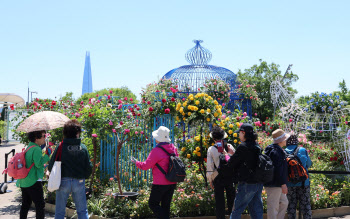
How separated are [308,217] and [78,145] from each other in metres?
3.86

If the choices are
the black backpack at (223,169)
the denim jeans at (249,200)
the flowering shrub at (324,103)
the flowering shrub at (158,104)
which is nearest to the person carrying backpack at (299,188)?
the denim jeans at (249,200)

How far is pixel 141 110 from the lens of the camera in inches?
297

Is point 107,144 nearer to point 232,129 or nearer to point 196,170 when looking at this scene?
point 196,170

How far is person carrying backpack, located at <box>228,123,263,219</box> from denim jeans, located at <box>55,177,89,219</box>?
2.02 metres

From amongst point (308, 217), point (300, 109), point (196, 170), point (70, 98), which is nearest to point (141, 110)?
point (196, 170)

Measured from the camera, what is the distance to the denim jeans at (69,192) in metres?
4.37

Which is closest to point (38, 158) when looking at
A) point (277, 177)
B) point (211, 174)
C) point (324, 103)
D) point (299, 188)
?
point (211, 174)

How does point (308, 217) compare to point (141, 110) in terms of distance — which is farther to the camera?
point (141, 110)

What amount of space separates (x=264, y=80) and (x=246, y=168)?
15812 millimetres

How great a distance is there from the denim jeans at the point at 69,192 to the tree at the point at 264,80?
43.9 feet

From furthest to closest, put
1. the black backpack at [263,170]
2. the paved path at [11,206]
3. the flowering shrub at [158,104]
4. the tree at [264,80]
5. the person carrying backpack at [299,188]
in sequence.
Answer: the tree at [264,80] → the flowering shrub at [158,104] → the paved path at [11,206] → the person carrying backpack at [299,188] → the black backpack at [263,170]

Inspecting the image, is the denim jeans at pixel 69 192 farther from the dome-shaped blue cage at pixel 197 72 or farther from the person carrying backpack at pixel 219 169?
the dome-shaped blue cage at pixel 197 72

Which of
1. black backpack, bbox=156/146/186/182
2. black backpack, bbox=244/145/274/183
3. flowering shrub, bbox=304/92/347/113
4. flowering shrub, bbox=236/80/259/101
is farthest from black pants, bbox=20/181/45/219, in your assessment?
flowering shrub, bbox=236/80/259/101

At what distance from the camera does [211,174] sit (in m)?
5.10
